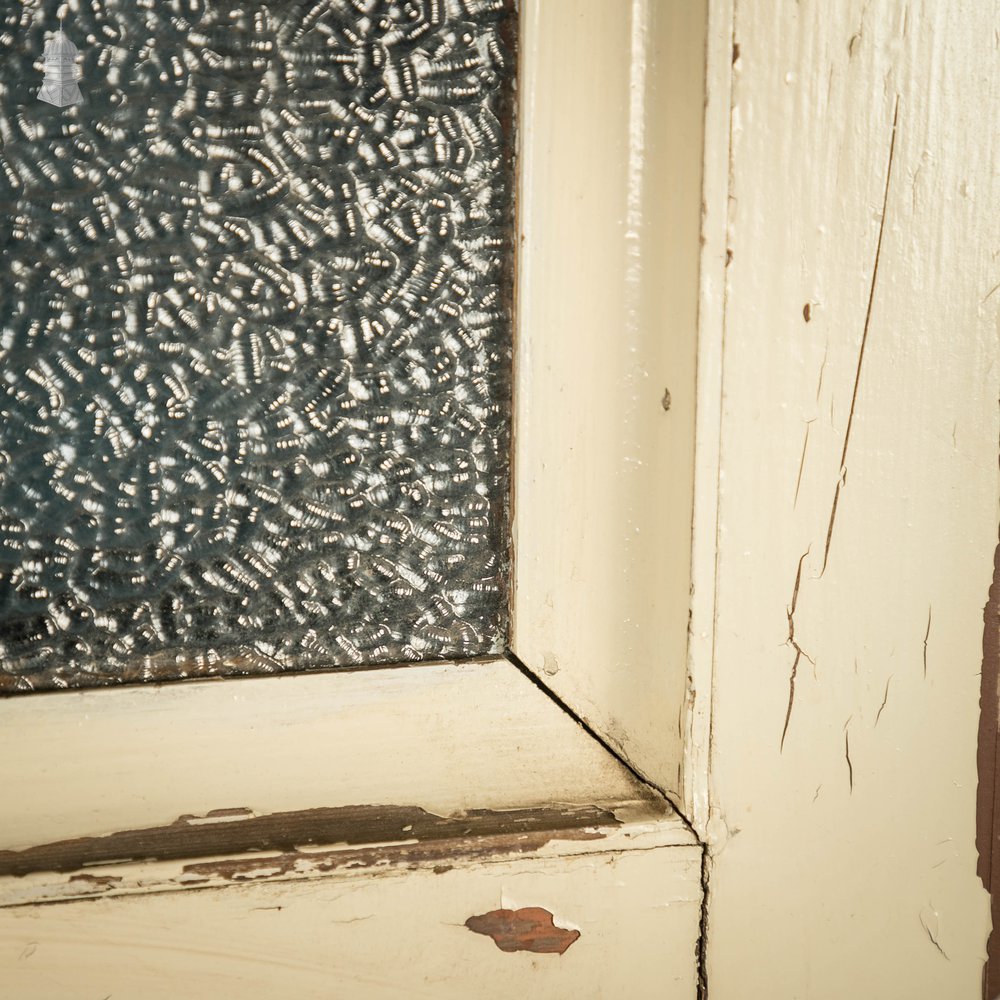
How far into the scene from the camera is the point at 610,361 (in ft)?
1.13

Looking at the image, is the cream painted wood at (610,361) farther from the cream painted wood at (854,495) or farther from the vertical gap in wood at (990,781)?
the vertical gap in wood at (990,781)

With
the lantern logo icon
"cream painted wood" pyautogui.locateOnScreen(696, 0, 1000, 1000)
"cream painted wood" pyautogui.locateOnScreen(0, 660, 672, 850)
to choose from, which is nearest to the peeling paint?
"cream painted wood" pyautogui.locateOnScreen(696, 0, 1000, 1000)

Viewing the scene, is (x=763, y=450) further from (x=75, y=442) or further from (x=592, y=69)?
(x=75, y=442)

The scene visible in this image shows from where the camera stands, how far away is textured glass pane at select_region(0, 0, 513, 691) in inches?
12.9

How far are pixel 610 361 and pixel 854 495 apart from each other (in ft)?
0.41

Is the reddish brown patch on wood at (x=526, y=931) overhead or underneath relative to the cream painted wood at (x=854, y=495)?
underneath

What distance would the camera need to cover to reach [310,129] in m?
0.34

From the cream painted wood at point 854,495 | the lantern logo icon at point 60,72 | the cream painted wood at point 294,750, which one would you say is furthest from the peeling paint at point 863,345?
the lantern logo icon at point 60,72

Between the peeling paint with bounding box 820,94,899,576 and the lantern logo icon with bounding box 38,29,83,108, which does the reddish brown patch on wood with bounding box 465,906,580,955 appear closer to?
the peeling paint with bounding box 820,94,899,576

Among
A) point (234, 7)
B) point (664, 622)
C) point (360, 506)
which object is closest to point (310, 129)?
point (234, 7)

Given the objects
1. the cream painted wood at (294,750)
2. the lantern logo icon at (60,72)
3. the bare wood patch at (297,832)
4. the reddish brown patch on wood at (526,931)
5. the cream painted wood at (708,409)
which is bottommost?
the reddish brown patch on wood at (526,931)

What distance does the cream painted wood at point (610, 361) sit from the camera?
330 millimetres

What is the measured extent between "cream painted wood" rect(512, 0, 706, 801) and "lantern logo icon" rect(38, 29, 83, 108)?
0.64ft

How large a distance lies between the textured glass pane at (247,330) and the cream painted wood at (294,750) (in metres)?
0.01
